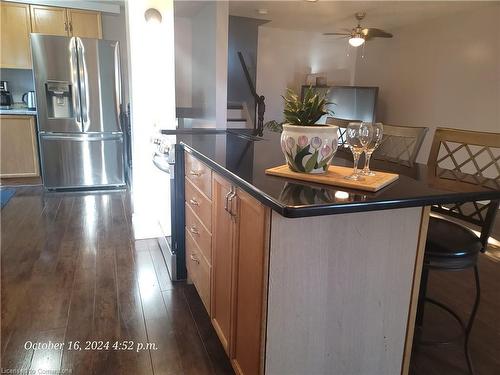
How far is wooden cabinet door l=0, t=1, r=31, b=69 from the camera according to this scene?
14.6 ft

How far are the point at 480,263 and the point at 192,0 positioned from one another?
168 inches

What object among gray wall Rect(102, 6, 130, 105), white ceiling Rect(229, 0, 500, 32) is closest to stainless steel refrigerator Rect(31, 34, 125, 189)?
gray wall Rect(102, 6, 130, 105)

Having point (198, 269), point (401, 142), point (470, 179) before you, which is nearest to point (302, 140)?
point (470, 179)

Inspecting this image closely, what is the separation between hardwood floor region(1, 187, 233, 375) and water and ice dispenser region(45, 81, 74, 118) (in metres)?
1.56

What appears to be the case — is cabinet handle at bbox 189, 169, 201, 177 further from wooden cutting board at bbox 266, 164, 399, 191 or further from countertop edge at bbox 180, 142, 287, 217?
wooden cutting board at bbox 266, 164, 399, 191

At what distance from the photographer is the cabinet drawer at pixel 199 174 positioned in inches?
63.5

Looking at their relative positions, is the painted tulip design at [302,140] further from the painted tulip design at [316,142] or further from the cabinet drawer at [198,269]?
the cabinet drawer at [198,269]

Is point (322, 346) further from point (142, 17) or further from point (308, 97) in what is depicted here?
point (142, 17)

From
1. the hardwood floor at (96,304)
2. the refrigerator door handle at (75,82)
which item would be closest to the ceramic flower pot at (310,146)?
the hardwood floor at (96,304)

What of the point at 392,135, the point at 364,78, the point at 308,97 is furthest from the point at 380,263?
the point at 364,78

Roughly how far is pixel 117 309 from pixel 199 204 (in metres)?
0.77

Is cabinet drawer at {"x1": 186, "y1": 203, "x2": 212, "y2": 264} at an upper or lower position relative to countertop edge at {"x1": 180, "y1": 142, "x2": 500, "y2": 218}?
lower

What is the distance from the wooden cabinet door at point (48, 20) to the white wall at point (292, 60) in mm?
3057

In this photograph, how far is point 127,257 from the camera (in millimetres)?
2637
